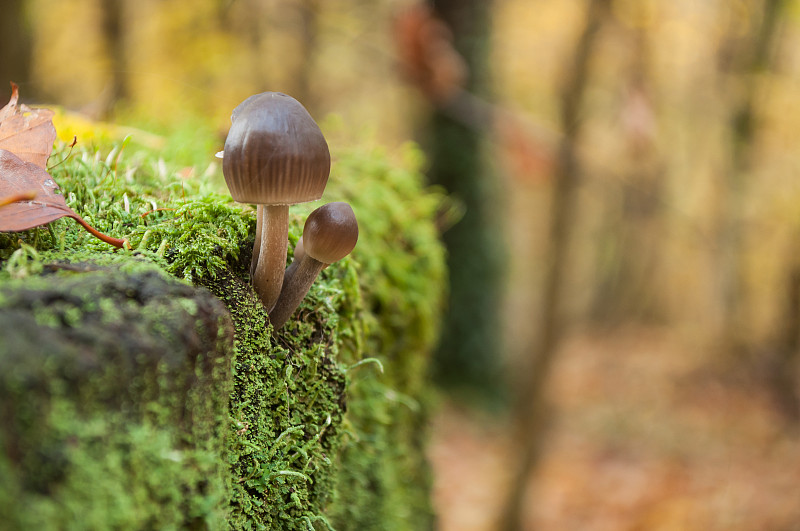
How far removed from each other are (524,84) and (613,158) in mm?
3793

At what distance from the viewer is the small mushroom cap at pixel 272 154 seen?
115 centimetres

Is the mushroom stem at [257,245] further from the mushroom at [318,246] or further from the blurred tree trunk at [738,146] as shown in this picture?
the blurred tree trunk at [738,146]

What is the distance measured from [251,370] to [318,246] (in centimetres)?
32

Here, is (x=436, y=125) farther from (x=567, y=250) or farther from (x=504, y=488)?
(x=504, y=488)

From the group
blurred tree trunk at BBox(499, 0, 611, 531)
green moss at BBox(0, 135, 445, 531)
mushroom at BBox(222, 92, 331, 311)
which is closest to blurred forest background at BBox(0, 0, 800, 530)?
blurred tree trunk at BBox(499, 0, 611, 531)

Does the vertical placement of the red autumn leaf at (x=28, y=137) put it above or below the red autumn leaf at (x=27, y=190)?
above

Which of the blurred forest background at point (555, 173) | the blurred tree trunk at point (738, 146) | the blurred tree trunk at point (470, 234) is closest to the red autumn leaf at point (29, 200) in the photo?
the blurred forest background at point (555, 173)

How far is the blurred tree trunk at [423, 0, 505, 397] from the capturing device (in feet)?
30.6

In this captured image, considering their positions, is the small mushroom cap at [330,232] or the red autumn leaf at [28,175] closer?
the red autumn leaf at [28,175]

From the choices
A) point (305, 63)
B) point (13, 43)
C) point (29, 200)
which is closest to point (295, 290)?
point (29, 200)

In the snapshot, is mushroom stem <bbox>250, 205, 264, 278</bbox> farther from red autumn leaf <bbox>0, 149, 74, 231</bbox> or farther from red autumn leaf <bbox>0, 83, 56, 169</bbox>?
red autumn leaf <bbox>0, 83, 56, 169</bbox>

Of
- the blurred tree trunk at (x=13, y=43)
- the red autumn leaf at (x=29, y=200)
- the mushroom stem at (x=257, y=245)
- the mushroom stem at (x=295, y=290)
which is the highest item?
the blurred tree trunk at (x=13, y=43)

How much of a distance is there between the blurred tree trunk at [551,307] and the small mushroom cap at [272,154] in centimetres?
334

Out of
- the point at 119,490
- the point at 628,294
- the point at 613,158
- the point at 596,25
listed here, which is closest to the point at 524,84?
the point at 613,158
